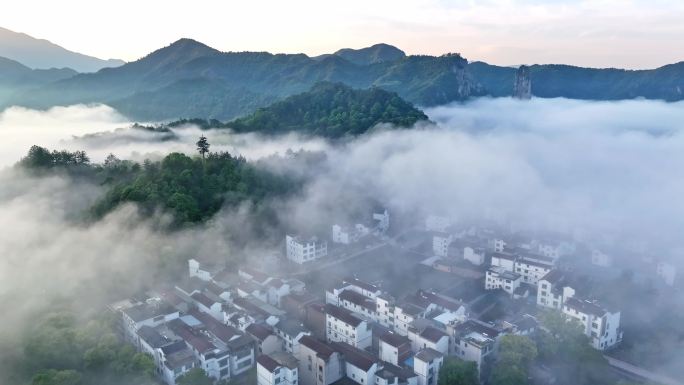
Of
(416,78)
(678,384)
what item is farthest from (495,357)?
(416,78)

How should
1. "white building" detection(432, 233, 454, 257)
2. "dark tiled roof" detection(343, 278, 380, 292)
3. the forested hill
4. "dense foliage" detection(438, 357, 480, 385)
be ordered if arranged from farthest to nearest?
the forested hill → "white building" detection(432, 233, 454, 257) → "dark tiled roof" detection(343, 278, 380, 292) → "dense foliage" detection(438, 357, 480, 385)

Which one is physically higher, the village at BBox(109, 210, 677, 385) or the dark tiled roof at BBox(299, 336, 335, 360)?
the dark tiled roof at BBox(299, 336, 335, 360)

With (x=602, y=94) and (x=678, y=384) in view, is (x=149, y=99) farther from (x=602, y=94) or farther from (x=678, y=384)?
(x=602, y=94)

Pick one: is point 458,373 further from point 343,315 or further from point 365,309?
point 365,309

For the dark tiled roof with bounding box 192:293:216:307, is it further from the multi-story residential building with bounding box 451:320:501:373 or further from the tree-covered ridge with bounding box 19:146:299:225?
the multi-story residential building with bounding box 451:320:501:373

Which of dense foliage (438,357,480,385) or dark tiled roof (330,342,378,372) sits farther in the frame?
dark tiled roof (330,342,378,372)

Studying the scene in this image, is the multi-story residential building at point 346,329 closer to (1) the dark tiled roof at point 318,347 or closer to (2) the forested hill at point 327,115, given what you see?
(1) the dark tiled roof at point 318,347

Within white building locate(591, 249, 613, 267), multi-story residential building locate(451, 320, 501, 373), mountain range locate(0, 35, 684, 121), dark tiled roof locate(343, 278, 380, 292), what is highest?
mountain range locate(0, 35, 684, 121)

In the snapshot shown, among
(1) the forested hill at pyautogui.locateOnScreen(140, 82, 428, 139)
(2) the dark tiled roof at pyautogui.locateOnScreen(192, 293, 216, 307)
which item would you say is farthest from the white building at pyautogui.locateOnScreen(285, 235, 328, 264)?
(1) the forested hill at pyautogui.locateOnScreen(140, 82, 428, 139)

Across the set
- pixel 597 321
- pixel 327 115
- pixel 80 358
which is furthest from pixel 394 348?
pixel 327 115
